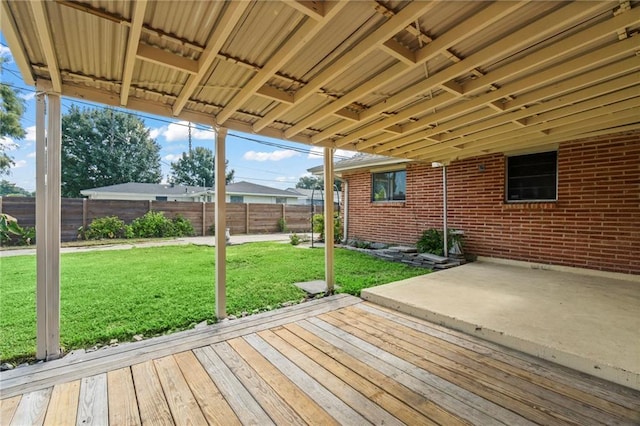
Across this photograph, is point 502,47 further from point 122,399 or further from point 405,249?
point 405,249

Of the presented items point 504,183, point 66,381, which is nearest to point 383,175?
point 504,183

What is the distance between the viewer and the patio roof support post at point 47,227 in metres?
2.37

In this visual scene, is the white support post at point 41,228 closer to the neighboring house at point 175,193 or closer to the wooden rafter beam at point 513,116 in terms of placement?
the wooden rafter beam at point 513,116

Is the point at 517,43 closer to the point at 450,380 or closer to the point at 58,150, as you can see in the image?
the point at 450,380

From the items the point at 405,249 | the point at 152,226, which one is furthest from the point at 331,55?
the point at 152,226

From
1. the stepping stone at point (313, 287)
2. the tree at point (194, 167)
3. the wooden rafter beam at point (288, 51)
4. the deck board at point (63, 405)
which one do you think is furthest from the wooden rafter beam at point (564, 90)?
the tree at point (194, 167)

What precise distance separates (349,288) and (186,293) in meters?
2.44

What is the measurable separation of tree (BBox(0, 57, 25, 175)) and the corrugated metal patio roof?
15.6 meters

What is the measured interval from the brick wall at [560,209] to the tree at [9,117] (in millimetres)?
17468

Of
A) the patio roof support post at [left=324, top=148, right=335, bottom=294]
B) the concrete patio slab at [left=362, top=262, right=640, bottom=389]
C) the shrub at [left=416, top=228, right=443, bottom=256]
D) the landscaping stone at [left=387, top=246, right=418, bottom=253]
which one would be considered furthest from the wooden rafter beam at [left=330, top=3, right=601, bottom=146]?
the landscaping stone at [left=387, top=246, right=418, bottom=253]

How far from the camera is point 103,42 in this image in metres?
1.92

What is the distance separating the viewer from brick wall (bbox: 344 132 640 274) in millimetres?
4559

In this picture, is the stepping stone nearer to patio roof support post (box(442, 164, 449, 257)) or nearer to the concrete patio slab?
the concrete patio slab

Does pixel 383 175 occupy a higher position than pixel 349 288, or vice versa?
pixel 383 175
